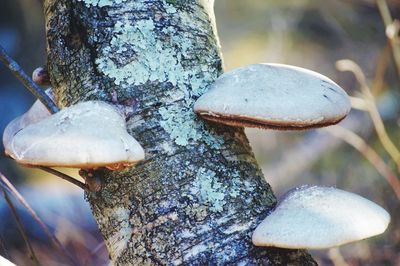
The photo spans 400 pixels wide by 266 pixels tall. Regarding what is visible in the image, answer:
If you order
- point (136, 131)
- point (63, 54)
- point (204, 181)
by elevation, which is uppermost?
point (63, 54)

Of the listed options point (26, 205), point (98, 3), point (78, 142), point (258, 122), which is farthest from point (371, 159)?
point (78, 142)

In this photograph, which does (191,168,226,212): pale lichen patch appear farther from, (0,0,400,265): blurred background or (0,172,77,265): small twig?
(0,0,400,265): blurred background

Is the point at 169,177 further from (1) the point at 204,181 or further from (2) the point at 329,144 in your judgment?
(2) the point at 329,144

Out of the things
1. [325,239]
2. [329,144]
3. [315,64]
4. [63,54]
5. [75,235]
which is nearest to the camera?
[325,239]

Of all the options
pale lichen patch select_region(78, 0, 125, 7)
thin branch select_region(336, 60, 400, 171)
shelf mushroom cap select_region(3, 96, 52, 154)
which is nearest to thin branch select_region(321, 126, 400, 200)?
thin branch select_region(336, 60, 400, 171)

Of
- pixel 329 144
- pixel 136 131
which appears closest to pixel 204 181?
pixel 136 131

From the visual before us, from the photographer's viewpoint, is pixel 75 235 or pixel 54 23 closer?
pixel 54 23

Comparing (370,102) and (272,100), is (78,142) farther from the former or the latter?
(370,102)
